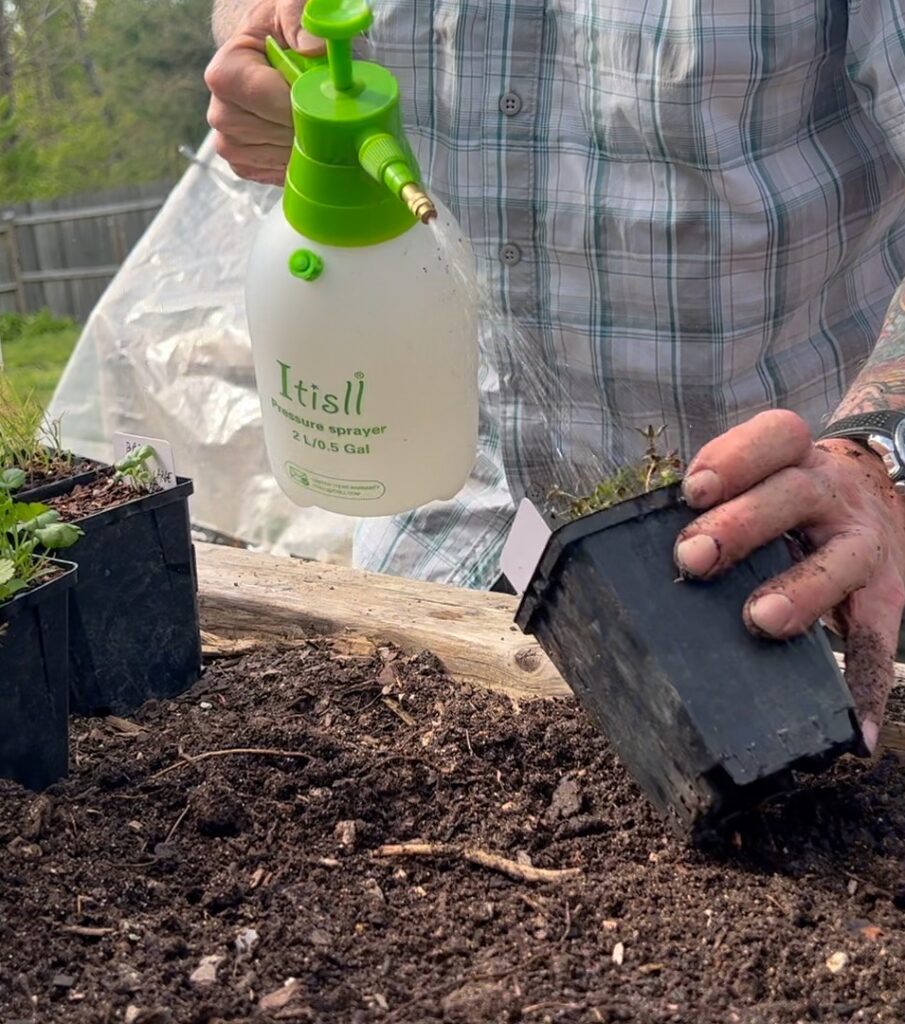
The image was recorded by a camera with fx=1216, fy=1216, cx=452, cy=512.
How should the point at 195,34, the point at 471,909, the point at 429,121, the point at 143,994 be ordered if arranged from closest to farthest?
the point at 143,994 → the point at 471,909 → the point at 429,121 → the point at 195,34

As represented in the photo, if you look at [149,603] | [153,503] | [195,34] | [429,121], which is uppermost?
[429,121]

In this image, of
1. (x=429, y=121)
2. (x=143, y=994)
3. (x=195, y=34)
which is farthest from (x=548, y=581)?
(x=195, y=34)

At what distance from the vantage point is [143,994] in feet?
3.05

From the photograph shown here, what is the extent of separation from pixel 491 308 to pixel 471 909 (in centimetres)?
91

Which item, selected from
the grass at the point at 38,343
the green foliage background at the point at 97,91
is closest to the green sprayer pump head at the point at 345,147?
the grass at the point at 38,343

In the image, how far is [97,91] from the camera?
33.0ft

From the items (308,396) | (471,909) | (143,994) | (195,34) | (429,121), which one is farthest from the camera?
(195,34)

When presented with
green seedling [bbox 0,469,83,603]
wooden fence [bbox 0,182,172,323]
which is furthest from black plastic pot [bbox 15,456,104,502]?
wooden fence [bbox 0,182,172,323]

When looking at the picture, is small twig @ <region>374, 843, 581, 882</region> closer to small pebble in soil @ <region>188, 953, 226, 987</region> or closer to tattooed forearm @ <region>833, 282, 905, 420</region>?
small pebble in soil @ <region>188, 953, 226, 987</region>

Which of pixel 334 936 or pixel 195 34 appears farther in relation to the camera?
pixel 195 34

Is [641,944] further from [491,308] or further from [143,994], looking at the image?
[491,308]

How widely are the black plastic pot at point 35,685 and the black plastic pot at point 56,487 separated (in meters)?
0.31

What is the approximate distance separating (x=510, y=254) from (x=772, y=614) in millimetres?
850

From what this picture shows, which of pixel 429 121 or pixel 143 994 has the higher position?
pixel 429 121
